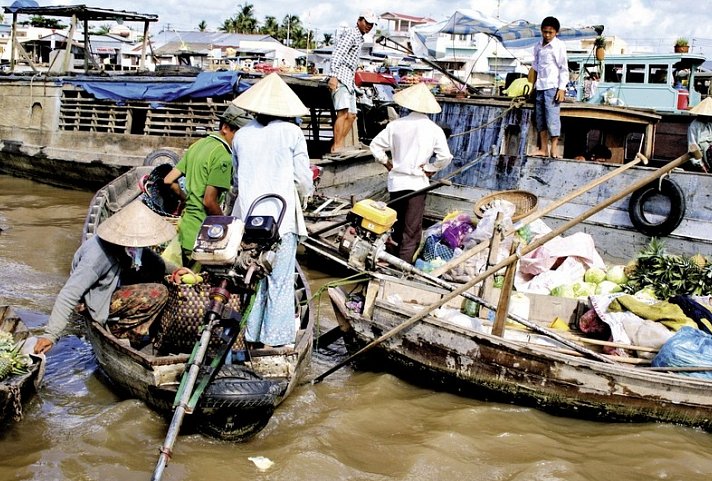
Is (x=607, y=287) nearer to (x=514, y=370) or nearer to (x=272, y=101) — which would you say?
(x=514, y=370)

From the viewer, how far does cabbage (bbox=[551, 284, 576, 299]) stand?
698cm

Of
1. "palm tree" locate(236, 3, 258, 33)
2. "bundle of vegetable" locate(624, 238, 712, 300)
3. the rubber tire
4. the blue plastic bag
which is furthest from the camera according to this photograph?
→ "palm tree" locate(236, 3, 258, 33)

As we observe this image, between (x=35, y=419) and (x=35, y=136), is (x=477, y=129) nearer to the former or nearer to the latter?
(x=35, y=419)

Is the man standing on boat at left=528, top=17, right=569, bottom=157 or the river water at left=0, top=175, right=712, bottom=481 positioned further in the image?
the man standing on boat at left=528, top=17, right=569, bottom=157

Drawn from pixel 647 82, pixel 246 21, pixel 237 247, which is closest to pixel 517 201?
pixel 237 247

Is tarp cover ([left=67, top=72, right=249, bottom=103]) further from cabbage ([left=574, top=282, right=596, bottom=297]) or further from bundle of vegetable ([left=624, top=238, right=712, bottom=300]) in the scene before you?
bundle of vegetable ([left=624, top=238, right=712, bottom=300])

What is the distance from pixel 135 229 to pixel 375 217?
1.94 m

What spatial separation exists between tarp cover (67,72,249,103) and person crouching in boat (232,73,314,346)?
825 centimetres

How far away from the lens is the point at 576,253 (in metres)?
7.48

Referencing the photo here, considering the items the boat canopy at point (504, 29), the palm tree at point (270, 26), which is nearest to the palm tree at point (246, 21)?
the palm tree at point (270, 26)

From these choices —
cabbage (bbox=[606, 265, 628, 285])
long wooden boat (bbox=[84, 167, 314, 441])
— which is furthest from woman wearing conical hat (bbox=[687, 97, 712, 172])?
long wooden boat (bbox=[84, 167, 314, 441])

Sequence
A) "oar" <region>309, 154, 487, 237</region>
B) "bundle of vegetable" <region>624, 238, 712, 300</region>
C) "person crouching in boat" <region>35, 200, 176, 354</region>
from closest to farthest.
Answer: "person crouching in boat" <region>35, 200, 176, 354</region> < "bundle of vegetable" <region>624, 238, 712, 300</region> < "oar" <region>309, 154, 487, 237</region>

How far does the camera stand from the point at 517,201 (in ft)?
26.2

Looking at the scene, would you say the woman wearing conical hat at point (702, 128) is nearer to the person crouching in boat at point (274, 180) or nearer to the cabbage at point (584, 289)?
the cabbage at point (584, 289)
